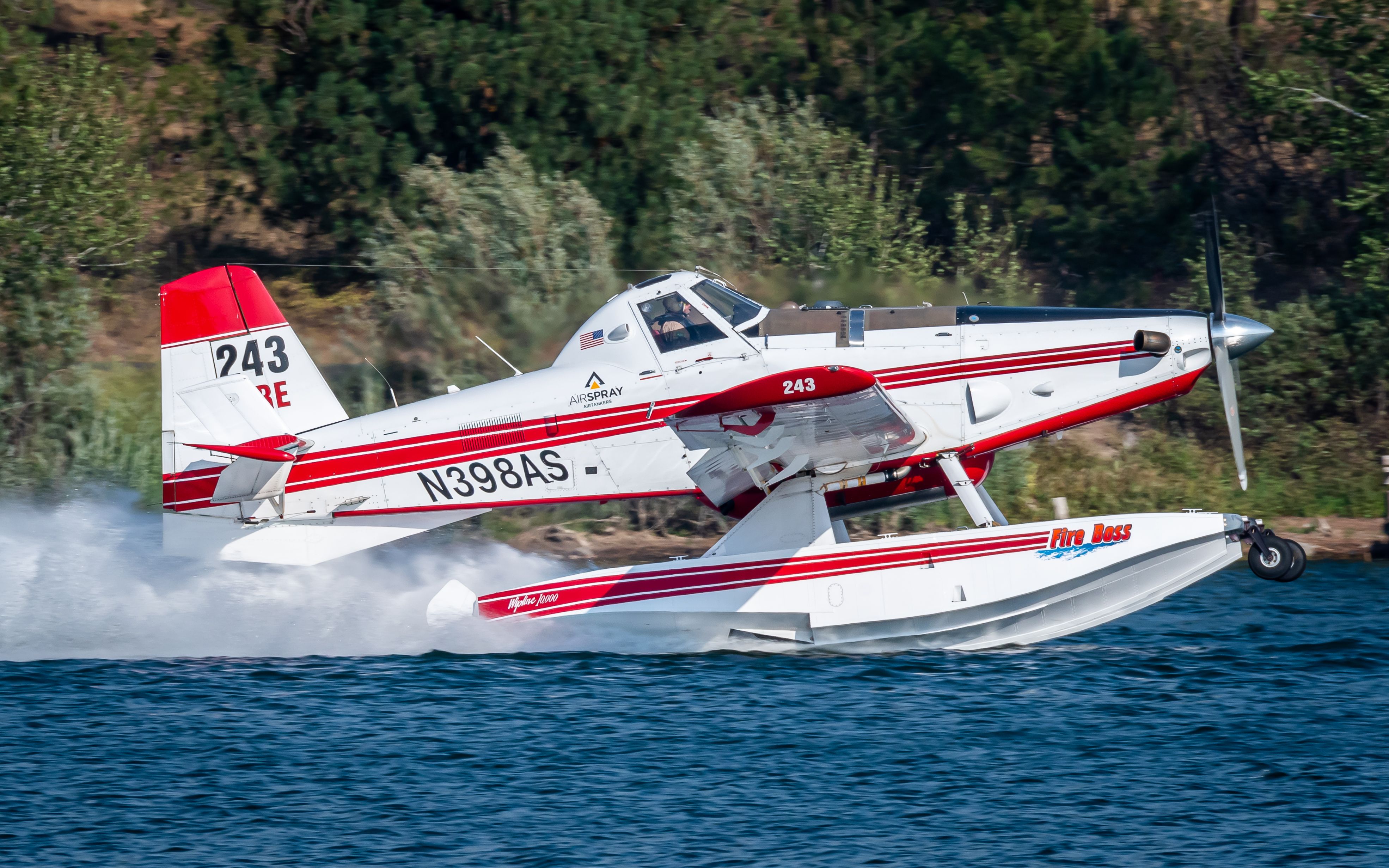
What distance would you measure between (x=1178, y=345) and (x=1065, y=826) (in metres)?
4.29

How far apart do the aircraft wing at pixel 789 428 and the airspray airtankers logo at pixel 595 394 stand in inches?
34.2

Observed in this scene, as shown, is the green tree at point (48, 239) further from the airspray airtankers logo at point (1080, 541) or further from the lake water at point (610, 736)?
the airspray airtankers logo at point (1080, 541)

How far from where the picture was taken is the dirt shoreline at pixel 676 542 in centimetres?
1617

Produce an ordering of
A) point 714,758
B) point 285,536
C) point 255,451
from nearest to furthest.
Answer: point 714,758 → point 255,451 → point 285,536

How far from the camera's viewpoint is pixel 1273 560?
10.5m

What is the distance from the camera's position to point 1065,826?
26.6 ft

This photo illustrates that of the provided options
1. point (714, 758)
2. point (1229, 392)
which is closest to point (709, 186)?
point (1229, 392)

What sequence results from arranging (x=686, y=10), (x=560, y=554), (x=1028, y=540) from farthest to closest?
(x=686, y=10)
(x=560, y=554)
(x=1028, y=540)

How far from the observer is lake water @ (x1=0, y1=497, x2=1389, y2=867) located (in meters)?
8.02

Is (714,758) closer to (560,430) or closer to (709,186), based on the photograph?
(560,430)

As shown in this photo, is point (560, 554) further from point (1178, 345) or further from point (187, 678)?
point (1178, 345)

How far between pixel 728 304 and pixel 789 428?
1.44 meters

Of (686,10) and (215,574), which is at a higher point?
(686,10)

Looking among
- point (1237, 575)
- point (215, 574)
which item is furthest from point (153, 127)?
point (1237, 575)
